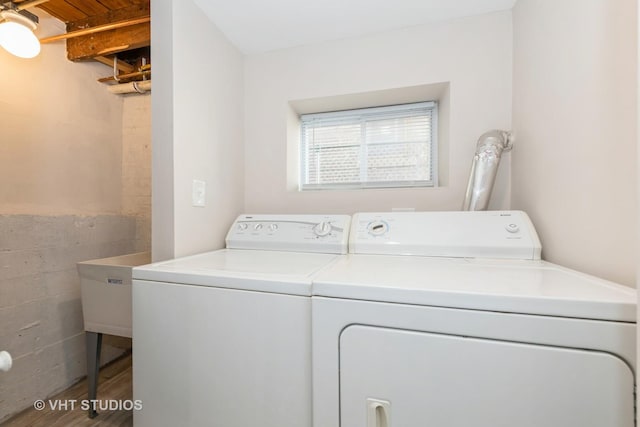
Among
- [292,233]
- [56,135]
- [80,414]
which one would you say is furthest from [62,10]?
[80,414]

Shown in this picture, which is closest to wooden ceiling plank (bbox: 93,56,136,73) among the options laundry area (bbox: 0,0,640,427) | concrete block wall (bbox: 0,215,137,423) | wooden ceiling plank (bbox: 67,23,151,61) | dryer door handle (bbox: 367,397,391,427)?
laundry area (bbox: 0,0,640,427)

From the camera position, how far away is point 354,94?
1.58m

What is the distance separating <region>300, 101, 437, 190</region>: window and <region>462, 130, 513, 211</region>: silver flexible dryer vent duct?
15.9 inches

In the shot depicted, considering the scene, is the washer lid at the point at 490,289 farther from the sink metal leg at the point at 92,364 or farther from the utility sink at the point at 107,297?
the sink metal leg at the point at 92,364

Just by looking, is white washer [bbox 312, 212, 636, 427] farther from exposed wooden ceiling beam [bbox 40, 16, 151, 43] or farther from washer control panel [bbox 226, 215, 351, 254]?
exposed wooden ceiling beam [bbox 40, 16, 151, 43]

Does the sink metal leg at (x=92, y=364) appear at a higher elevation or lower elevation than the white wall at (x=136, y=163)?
lower

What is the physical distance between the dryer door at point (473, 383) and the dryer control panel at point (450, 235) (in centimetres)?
59

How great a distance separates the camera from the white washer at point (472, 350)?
0.52 m

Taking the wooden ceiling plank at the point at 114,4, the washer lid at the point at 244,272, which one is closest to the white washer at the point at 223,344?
the washer lid at the point at 244,272

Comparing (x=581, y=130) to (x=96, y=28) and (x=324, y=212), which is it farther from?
(x=96, y=28)

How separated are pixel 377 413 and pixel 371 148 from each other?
5.11 feet

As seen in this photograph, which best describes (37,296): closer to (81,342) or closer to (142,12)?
(81,342)

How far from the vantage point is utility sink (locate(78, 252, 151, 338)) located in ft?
4.20

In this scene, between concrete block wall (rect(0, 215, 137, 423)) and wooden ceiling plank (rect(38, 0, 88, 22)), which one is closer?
concrete block wall (rect(0, 215, 137, 423))
